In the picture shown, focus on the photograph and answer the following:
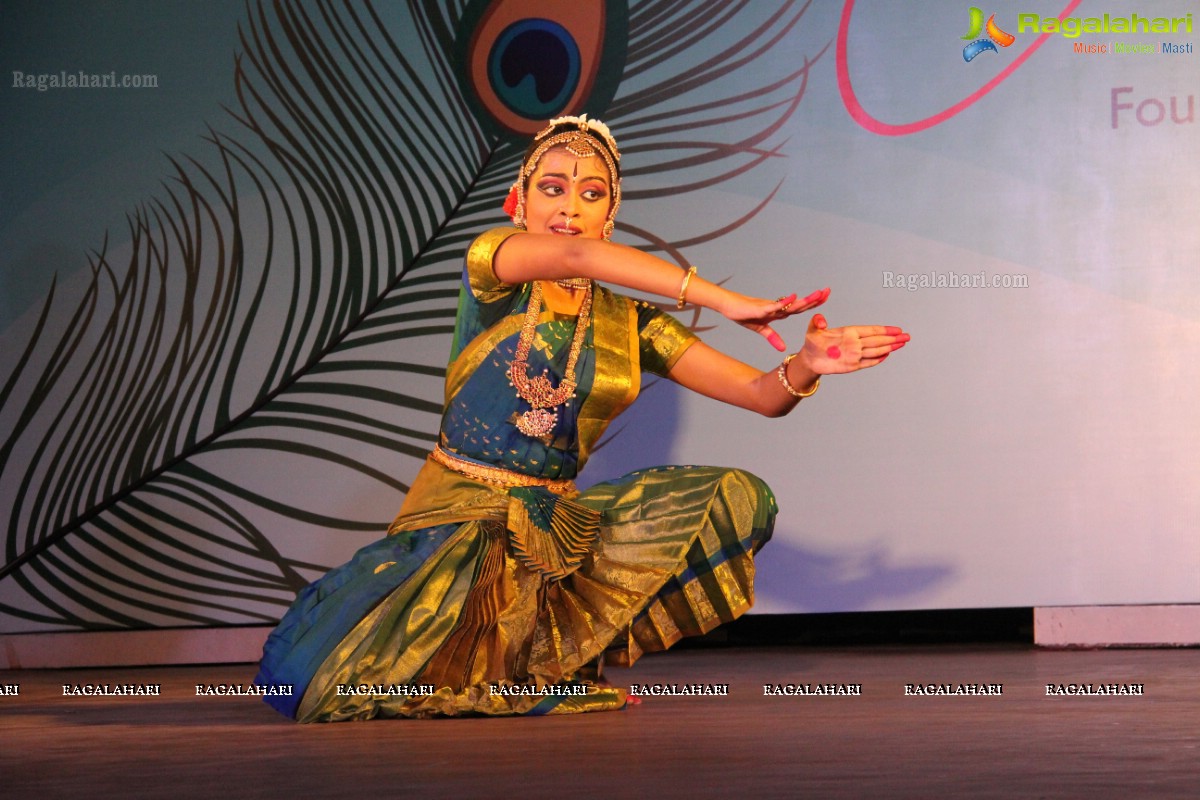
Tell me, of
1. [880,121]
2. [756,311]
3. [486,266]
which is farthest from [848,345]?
[880,121]

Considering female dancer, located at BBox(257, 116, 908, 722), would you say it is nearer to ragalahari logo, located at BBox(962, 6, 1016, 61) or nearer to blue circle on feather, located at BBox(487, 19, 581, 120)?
blue circle on feather, located at BBox(487, 19, 581, 120)

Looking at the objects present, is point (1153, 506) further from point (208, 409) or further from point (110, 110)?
point (110, 110)

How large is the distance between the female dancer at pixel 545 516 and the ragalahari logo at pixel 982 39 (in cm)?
159

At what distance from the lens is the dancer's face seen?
309 cm

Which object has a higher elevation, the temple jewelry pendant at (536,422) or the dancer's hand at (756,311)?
the dancer's hand at (756,311)

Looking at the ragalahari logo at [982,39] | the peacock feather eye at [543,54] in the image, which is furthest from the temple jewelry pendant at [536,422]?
the ragalahari logo at [982,39]

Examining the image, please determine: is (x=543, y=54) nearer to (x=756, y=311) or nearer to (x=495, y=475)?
(x=495, y=475)

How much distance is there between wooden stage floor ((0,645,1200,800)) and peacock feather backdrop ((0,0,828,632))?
998 millimetres

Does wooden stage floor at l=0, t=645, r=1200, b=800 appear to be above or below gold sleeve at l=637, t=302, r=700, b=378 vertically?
below

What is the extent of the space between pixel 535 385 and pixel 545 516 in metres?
0.30

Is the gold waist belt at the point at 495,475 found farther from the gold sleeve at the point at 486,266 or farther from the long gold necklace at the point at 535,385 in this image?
the gold sleeve at the point at 486,266

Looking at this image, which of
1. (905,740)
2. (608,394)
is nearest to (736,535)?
(608,394)

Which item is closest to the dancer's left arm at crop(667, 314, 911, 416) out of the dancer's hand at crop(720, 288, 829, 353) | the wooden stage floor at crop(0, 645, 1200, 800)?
the dancer's hand at crop(720, 288, 829, 353)

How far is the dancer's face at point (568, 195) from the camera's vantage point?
3.09 meters
